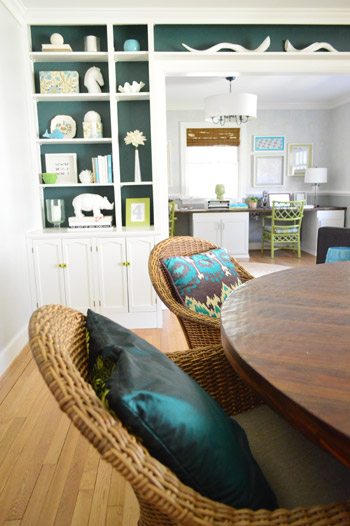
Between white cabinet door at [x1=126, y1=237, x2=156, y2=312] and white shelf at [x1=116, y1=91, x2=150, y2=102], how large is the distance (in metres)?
1.21

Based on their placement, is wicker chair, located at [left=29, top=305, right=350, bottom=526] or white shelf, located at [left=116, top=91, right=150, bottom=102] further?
white shelf, located at [left=116, top=91, right=150, bottom=102]

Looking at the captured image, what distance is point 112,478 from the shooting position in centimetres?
170

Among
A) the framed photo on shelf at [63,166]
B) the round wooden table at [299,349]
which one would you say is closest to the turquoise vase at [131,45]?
A: the framed photo on shelf at [63,166]

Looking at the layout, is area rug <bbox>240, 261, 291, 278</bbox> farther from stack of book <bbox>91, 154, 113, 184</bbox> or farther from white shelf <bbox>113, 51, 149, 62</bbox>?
white shelf <bbox>113, 51, 149, 62</bbox>

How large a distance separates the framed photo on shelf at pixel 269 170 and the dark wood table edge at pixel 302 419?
22.9 feet

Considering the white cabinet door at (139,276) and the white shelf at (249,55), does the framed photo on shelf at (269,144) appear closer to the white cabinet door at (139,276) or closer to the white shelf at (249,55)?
the white shelf at (249,55)

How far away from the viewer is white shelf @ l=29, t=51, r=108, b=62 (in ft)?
11.0

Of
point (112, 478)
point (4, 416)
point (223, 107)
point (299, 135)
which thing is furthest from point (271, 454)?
point (299, 135)

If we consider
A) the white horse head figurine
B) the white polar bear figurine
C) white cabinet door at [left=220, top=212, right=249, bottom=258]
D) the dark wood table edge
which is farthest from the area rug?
the dark wood table edge

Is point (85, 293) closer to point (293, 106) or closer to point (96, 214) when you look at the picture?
point (96, 214)

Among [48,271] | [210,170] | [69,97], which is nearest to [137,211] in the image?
[48,271]

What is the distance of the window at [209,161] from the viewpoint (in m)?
7.30

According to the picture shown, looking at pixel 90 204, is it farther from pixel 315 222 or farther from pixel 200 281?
pixel 315 222

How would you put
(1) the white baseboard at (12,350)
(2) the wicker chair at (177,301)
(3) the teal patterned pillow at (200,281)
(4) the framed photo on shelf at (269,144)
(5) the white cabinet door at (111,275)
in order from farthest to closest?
1. (4) the framed photo on shelf at (269,144)
2. (5) the white cabinet door at (111,275)
3. (1) the white baseboard at (12,350)
4. (3) the teal patterned pillow at (200,281)
5. (2) the wicker chair at (177,301)
